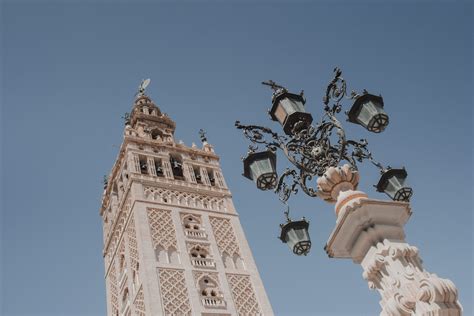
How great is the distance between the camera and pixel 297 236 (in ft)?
17.8

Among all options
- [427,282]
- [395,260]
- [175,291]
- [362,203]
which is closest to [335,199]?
[362,203]

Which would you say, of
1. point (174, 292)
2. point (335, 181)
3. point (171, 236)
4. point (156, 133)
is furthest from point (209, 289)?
point (335, 181)

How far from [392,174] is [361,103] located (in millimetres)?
879

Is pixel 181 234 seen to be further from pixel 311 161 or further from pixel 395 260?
pixel 395 260

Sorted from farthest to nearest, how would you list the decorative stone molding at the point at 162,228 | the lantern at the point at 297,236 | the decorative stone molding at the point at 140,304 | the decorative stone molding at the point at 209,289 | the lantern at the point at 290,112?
the decorative stone molding at the point at 162,228 → the decorative stone molding at the point at 209,289 → the decorative stone molding at the point at 140,304 → the lantern at the point at 290,112 → the lantern at the point at 297,236

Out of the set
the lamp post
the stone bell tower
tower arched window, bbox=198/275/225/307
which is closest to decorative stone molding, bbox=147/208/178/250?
the stone bell tower

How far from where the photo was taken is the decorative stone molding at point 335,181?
195 inches

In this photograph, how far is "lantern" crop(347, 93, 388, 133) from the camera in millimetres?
5402

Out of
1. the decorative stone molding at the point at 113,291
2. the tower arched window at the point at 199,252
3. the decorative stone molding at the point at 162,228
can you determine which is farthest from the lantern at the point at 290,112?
the decorative stone molding at the point at 113,291

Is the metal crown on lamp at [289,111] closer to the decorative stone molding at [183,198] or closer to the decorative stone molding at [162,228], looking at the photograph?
the decorative stone molding at [162,228]

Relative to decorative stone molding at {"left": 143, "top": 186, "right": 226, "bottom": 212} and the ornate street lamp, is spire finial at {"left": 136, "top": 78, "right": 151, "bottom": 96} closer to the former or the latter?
decorative stone molding at {"left": 143, "top": 186, "right": 226, "bottom": 212}

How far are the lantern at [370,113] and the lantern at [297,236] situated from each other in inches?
48.2

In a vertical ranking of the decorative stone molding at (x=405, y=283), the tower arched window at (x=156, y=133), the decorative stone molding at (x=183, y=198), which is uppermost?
the tower arched window at (x=156, y=133)

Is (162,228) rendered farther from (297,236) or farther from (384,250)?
(384,250)
